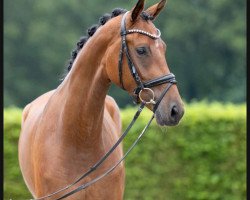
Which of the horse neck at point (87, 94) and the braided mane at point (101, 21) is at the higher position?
the braided mane at point (101, 21)

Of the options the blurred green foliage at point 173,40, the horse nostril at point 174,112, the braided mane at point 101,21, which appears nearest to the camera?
the horse nostril at point 174,112

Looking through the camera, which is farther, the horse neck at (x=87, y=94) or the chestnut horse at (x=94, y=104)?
the horse neck at (x=87, y=94)

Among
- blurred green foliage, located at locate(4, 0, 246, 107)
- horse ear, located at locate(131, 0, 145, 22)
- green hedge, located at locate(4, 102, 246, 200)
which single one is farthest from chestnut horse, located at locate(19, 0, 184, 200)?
blurred green foliage, located at locate(4, 0, 246, 107)

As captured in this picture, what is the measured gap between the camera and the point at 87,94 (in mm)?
6133

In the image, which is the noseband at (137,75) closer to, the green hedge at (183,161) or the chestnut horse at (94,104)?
the chestnut horse at (94,104)

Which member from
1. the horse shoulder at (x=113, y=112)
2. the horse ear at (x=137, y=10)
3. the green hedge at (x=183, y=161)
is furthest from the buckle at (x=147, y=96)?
the green hedge at (x=183, y=161)

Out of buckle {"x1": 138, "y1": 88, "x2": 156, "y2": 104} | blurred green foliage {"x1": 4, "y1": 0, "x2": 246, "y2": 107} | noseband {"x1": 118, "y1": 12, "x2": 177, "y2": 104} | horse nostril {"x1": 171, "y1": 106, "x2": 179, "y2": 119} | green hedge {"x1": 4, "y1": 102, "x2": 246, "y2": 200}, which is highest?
noseband {"x1": 118, "y1": 12, "x2": 177, "y2": 104}

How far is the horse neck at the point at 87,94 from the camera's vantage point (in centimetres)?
609

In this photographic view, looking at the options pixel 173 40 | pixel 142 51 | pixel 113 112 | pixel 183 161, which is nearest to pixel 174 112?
pixel 142 51

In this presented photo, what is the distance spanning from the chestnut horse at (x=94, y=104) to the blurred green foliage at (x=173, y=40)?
2131 centimetres

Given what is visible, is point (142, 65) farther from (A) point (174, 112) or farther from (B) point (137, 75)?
(A) point (174, 112)

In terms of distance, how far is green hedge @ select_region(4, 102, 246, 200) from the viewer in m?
11.0

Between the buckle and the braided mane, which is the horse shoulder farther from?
the buckle

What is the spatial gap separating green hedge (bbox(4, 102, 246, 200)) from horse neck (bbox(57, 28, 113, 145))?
15.6ft
